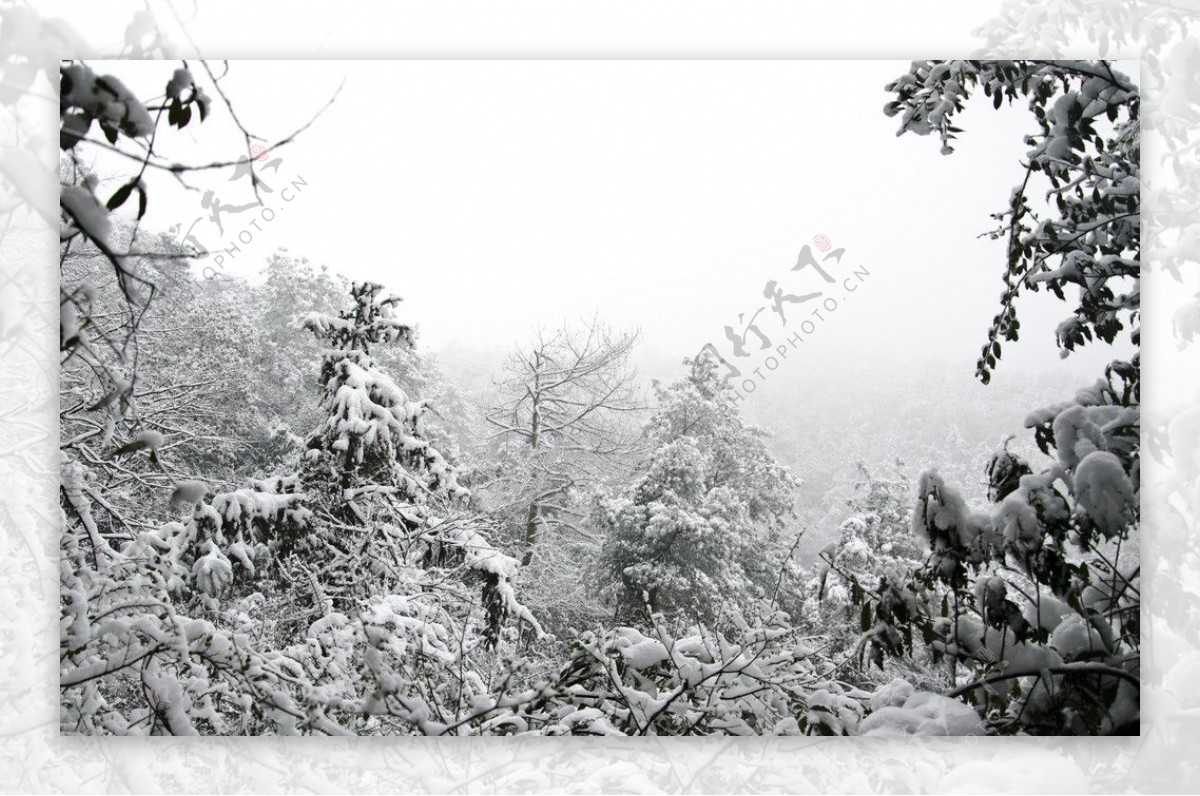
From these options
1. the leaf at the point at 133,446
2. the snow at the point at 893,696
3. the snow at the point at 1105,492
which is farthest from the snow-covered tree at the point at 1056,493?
the leaf at the point at 133,446

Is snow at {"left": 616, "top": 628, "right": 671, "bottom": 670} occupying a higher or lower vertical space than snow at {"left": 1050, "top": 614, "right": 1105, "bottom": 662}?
lower

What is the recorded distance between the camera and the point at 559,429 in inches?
164

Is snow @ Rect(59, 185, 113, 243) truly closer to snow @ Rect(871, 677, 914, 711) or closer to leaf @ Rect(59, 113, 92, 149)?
leaf @ Rect(59, 113, 92, 149)

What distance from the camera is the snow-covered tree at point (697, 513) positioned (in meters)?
3.15

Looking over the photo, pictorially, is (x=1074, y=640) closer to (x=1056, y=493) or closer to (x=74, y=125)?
(x=1056, y=493)

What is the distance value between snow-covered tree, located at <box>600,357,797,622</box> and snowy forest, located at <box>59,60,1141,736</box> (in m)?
0.03

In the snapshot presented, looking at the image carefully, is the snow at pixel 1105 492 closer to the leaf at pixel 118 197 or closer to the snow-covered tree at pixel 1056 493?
the snow-covered tree at pixel 1056 493

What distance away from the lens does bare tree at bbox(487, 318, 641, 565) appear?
329 cm

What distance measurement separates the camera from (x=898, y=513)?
286 centimetres

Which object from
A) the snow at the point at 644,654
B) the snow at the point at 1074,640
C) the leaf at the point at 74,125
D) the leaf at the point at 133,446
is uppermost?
the leaf at the point at 74,125

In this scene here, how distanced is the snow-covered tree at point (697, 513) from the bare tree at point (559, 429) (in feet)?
0.58

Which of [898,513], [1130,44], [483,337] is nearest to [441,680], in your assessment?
[483,337]

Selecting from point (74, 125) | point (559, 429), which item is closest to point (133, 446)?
point (74, 125)

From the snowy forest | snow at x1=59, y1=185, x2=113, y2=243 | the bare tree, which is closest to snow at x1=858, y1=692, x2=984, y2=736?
the snowy forest
